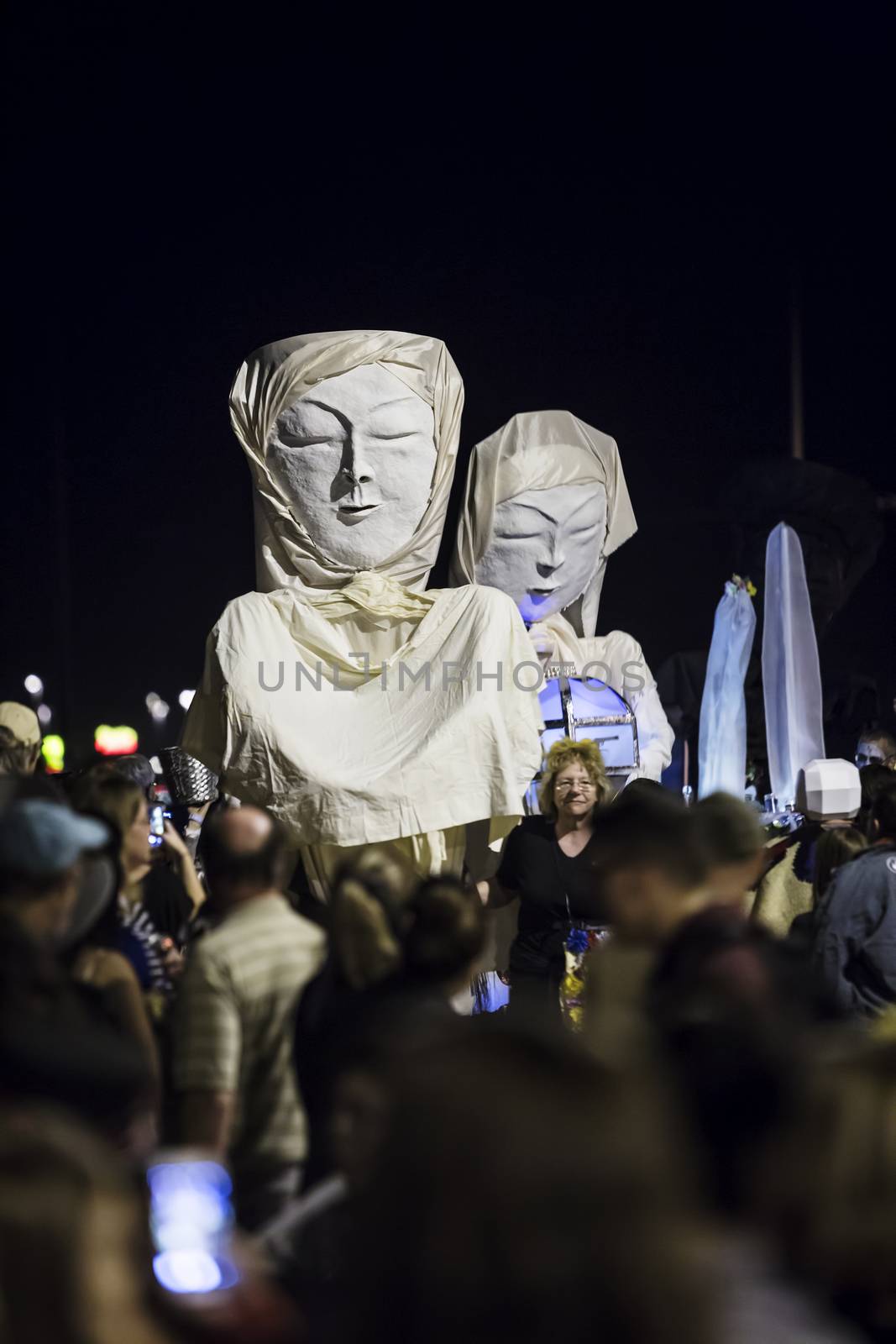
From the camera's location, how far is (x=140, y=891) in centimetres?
370

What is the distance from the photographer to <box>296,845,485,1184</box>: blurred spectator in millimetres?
2541

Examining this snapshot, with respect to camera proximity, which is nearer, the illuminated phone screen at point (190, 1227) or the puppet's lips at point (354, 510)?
the illuminated phone screen at point (190, 1227)

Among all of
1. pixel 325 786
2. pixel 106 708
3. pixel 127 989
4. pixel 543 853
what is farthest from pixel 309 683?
pixel 106 708

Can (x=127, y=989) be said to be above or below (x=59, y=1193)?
below

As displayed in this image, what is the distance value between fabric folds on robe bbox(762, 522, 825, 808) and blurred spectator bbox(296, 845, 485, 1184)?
5468 millimetres

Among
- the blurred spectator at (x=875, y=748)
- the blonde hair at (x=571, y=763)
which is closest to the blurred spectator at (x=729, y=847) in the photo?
the blonde hair at (x=571, y=763)

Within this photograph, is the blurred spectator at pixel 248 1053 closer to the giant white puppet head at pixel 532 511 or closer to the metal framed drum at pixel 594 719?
the metal framed drum at pixel 594 719

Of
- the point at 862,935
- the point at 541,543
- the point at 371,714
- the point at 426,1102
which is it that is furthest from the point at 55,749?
the point at 426,1102

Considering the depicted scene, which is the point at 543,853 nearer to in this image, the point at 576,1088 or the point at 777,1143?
the point at 777,1143

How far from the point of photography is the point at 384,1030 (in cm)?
244

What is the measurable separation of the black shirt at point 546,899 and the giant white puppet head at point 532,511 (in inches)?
142

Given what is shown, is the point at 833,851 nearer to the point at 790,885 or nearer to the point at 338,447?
the point at 790,885

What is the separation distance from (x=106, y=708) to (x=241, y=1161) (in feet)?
32.6

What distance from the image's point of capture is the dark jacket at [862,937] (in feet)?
12.7
